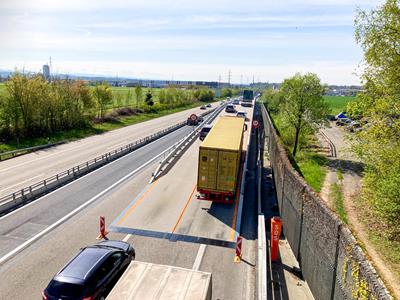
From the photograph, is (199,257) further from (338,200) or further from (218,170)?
(338,200)

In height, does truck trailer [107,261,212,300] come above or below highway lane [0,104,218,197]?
above

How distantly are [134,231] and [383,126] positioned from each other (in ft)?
44.4

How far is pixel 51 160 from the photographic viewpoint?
92.3ft

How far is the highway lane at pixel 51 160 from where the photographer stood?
22094mm

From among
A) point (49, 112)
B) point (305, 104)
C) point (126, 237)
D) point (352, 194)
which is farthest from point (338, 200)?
point (49, 112)

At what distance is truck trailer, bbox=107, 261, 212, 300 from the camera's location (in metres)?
6.78

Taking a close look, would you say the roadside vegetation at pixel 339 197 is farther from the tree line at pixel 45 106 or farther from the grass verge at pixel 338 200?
the tree line at pixel 45 106

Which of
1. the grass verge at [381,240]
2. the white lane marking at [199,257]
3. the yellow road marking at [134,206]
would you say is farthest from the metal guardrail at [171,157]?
the grass verge at [381,240]

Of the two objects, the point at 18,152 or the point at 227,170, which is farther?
the point at 18,152

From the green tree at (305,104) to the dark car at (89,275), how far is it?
3059cm

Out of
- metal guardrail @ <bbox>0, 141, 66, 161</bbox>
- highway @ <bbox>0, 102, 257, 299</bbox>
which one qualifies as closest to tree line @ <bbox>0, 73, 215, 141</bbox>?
metal guardrail @ <bbox>0, 141, 66, 161</bbox>

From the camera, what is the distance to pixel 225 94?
168 meters

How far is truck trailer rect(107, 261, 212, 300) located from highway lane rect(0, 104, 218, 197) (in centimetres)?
1600

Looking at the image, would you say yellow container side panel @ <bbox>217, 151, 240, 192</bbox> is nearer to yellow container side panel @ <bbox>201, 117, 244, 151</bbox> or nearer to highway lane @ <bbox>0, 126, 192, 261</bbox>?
yellow container side panel @ <bbox>201, 117, 244, 151</bbox>
